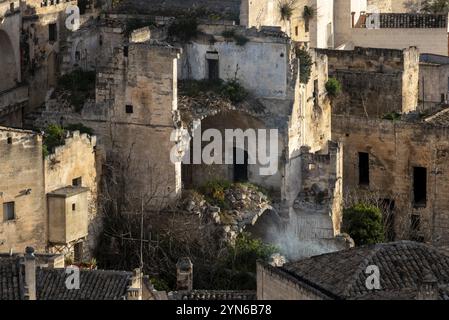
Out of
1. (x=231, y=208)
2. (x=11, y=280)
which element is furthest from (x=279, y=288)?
(x=231, y=208)

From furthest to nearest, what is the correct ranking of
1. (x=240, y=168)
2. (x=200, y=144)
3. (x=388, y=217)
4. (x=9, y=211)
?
(x=388, y=217) < (x=240, y=168) < (x=200, y=144) < (x=9, y=211)

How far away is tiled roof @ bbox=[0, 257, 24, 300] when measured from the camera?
63094 mm

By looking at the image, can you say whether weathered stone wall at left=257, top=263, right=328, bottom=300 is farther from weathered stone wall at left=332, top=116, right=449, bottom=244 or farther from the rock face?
weathered stone wall at left=332, top=116, right=449, bottom=244

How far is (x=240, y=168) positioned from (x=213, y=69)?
9.26 ft

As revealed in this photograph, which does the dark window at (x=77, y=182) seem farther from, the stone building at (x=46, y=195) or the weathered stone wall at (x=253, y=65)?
the weathered stone wall at (x=253, y=65)

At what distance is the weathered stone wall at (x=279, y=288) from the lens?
193 feet

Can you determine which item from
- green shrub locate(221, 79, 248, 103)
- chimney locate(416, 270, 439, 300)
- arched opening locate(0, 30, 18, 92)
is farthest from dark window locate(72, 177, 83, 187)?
chimney locate(416, 270, 439, 300)

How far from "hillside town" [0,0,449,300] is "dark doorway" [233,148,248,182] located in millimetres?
61

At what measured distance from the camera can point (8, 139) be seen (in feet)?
229

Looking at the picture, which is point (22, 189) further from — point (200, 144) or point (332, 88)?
point (332, 88)

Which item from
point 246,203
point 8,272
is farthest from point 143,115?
point 8,272

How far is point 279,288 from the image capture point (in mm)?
60156
